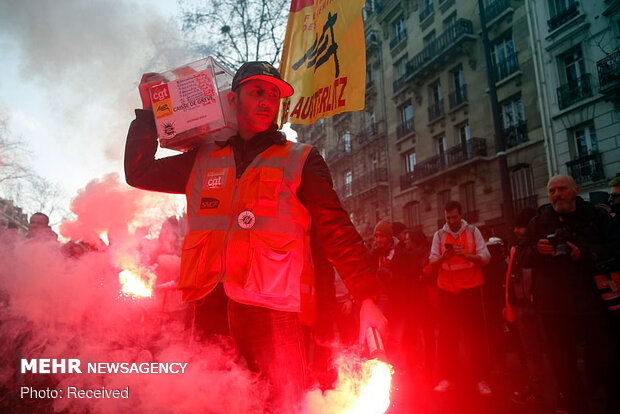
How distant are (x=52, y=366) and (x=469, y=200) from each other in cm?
2140

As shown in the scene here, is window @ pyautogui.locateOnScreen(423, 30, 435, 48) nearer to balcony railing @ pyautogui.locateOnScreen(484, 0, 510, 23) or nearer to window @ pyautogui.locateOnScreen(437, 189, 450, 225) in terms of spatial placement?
balcony railing @ pyautogui.locateOnScreen(484, 0, 510, 23)

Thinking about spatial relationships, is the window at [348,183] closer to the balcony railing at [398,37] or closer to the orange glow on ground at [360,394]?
the balcony railing at [398,37]

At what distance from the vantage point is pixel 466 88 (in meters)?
22.5

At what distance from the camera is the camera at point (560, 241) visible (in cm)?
385

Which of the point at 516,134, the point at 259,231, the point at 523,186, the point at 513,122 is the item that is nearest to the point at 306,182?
the point at 259,231

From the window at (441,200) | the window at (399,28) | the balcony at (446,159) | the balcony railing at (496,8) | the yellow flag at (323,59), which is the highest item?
the window at (399,28)

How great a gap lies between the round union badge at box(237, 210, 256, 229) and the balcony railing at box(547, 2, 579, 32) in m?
19.3

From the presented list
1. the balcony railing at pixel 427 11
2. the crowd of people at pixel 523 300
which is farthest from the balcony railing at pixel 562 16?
the crowd of people at pixel 523 300

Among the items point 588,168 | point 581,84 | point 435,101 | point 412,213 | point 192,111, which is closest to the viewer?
point 192,111

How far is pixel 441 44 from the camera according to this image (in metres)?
24.0

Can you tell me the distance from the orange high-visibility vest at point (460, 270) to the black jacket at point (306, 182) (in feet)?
11.6

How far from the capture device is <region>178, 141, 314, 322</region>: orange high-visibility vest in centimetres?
195

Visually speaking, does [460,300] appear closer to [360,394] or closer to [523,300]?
[523,300]

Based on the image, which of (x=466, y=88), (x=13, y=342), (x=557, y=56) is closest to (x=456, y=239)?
(x=13, y=342)
